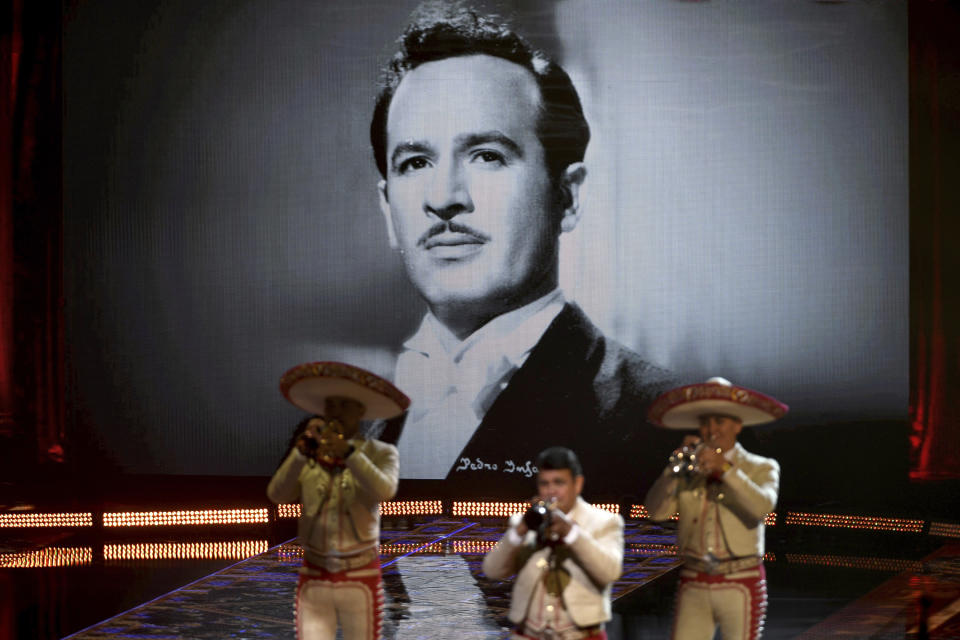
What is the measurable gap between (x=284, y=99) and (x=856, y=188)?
5.03 m

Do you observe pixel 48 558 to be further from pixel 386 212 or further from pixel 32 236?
pixel 386 212

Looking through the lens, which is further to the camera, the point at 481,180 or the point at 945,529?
the point at 481,180

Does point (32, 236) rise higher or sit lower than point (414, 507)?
higher

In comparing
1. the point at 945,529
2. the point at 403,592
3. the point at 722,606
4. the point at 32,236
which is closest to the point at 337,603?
the point at 722,606

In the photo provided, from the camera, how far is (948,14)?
9883 millimetres

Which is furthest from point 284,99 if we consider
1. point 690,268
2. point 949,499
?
point 949,499

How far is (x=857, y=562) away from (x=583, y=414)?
2547 millimetres

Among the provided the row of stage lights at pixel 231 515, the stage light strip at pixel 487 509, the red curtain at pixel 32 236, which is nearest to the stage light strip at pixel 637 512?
the row of stage lights at pixel 231 515

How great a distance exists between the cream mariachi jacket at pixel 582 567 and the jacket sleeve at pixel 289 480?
129cm

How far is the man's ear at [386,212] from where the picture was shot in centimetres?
1041

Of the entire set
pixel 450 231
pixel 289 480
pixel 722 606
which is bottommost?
pixel 722 606

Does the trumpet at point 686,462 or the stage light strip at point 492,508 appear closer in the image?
the trumpet at point 686,462

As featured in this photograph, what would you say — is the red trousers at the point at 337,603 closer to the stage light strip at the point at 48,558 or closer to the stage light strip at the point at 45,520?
the stage light strip at the point at 48,558

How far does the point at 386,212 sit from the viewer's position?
10414 mm
